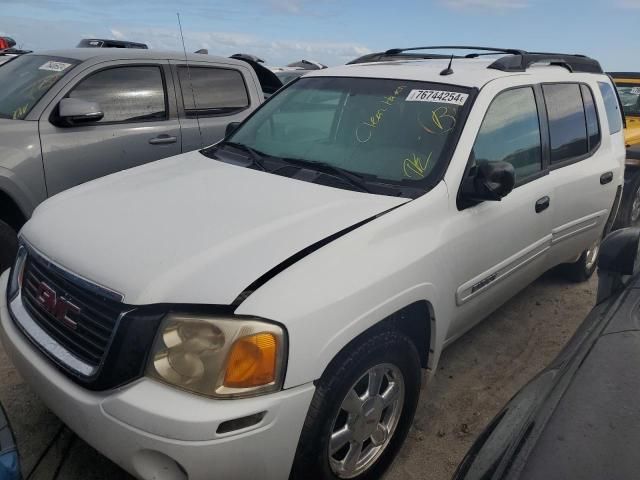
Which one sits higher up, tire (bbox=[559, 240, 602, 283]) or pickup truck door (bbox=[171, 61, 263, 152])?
pickup truck door (bbox=[171, 61, 263, 152])

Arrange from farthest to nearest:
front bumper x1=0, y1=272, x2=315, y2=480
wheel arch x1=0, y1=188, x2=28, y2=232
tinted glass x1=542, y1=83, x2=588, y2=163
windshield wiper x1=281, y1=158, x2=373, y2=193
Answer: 1. wheel arch x1=0, y1=188, x2=28, y2=232
2. tinted glass x1=542, y1=83, x2=588, y2=163
3. windshield wiper x1=281, y1=158, x2=373, y2=193
4. front bumper x1=0, y1=272, x2=315, y2=480

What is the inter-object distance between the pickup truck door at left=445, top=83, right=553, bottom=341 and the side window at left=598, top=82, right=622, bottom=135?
1286 mm

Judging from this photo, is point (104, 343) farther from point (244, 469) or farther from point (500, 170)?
point (500, 170)

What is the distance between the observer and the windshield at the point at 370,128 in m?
2.65

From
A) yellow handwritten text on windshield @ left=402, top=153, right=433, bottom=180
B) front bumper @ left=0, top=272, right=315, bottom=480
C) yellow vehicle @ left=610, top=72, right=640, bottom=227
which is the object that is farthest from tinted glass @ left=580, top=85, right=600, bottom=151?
front bumper @ left=0, top=272, right=315, bottom=480

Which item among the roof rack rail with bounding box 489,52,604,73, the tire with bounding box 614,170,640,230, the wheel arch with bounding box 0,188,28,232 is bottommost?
the tire with bounding box 614,170,640,230

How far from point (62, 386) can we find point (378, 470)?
1333 mm

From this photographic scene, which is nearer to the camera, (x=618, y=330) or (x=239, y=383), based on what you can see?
(x=239, y=383)

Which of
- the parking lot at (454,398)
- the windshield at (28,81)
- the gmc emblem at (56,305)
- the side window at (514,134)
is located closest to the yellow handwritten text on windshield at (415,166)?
the side window at (514,134)

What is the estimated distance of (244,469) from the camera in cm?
177

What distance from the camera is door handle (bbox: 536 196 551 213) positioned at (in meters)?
3.14

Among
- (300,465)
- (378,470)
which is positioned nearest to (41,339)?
(300,465)

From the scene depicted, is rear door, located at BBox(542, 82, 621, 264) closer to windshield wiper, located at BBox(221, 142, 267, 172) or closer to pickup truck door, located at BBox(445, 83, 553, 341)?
pickup truck door, located at BBox(445, 83, 553, 341)

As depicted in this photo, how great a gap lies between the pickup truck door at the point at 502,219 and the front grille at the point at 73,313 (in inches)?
58.6
